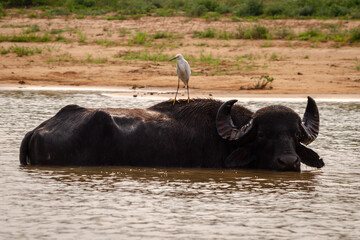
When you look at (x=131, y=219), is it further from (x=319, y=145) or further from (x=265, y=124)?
(x=319, y=145)

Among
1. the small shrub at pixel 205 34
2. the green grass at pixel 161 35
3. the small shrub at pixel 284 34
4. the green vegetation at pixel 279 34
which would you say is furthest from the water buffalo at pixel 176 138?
the green grass at pixel 161 35

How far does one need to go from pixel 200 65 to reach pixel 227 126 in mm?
12123

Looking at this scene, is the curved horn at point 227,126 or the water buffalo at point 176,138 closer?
the water buffalo at point 176,138

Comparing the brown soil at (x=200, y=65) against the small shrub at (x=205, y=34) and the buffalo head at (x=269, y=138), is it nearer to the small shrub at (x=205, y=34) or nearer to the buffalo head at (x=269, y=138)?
the small shrub at (x=205, y=34)

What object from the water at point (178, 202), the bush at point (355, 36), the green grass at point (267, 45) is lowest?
the water at point (178, 202)

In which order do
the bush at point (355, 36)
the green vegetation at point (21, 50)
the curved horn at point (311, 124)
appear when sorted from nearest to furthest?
the curved horn at point (311, 124) → the green vegetation at point (21, 50) → the bush at point (355, 36)

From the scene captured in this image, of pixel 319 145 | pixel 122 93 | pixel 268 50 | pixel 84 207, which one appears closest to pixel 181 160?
pixel 84 207

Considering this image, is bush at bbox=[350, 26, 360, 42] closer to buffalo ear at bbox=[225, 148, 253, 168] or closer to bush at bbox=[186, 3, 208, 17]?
bush at bbox=[186, 3, 208, 17]

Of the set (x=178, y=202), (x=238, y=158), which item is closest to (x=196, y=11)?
(x=238, y=158)

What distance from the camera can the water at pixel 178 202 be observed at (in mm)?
4961

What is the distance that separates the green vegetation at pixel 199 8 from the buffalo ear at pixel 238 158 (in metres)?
21.6

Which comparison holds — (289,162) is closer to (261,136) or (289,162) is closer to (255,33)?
(261,136)

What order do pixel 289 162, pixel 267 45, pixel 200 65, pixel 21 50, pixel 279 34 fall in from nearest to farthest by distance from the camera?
pixel 289 162 < pixel 200 65 < pixel 21 50 < pixel 267 45 < pixel 279 34

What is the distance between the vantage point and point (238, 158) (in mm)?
7406
